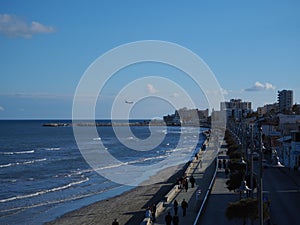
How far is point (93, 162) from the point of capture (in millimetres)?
47125

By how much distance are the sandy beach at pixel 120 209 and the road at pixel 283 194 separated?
604cm

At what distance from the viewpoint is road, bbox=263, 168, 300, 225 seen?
60.2 feet

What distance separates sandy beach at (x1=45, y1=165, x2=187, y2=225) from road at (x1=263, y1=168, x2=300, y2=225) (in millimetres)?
6037

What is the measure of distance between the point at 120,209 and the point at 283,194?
8.38 metres

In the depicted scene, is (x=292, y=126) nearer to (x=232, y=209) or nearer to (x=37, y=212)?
(x=37, y=212)

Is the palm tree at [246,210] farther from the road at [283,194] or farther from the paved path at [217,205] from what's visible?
the road at [283,194]

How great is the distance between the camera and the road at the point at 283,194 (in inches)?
723

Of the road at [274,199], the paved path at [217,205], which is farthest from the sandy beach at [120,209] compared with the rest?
the road at [274,199]

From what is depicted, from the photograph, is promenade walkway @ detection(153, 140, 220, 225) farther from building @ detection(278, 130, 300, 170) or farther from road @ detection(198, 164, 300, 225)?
building @ detection(278, 130, 300, 170)

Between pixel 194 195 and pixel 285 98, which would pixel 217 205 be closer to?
pixel 194 195

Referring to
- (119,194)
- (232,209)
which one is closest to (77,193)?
(119,194)

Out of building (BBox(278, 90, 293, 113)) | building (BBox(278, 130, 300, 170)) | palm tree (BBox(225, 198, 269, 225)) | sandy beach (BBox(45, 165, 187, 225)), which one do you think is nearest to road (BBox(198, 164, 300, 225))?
building (BBox(278, 130, 300, 170))

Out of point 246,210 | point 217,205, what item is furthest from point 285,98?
point 246,210

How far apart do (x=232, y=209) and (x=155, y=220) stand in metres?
5.26
